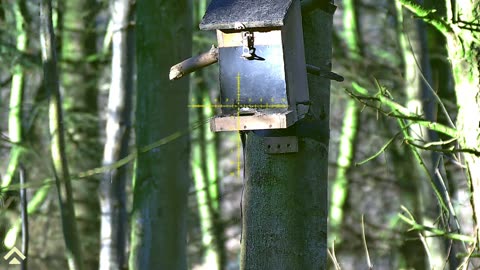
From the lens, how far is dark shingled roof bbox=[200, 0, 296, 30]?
4.74 m

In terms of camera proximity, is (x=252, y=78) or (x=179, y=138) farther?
(x=179, y=138)

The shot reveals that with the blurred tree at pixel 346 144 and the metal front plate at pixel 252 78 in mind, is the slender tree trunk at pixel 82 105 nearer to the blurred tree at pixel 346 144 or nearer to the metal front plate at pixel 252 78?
the blurred tree at pixel 346 144

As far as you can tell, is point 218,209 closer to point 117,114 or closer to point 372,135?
point 372,135

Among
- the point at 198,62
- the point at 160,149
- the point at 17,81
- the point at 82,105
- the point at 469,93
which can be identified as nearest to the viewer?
the point at 198,62

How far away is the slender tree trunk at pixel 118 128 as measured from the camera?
9281 mm

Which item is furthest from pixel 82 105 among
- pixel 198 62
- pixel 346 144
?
pixel 198 62

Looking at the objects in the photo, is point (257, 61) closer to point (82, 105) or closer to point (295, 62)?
point (295, 62)

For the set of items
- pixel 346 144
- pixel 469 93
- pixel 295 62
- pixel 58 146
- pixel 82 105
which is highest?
pixel 82 105

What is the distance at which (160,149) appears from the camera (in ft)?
25.6

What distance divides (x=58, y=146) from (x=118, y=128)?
138cm

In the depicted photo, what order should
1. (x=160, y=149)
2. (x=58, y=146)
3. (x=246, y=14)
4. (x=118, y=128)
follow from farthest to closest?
(x=118, y=128), (x=58, y=146), (x=160, y=149), (x=246, y=14)

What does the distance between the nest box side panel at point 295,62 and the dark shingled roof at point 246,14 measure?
8 centimetres

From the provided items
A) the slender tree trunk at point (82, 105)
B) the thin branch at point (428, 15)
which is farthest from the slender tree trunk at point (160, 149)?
the slender tree trunk at point (82, 105)

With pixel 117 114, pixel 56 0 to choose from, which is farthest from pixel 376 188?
pixel 117 114
